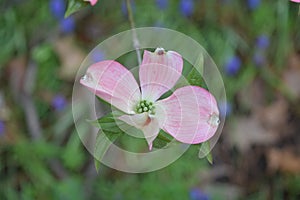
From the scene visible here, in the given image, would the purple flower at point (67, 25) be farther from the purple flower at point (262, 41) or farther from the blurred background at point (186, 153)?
the purple flower at point (262, 41)

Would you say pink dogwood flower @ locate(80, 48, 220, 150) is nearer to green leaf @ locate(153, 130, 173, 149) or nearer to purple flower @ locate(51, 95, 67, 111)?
green leaf @ locate(153, 130, 173, 149)

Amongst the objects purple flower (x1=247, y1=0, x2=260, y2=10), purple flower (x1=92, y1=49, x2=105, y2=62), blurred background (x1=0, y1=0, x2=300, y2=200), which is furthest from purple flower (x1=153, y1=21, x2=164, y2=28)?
purple flower (x1=247, y1=0, x2=260, y2=10)

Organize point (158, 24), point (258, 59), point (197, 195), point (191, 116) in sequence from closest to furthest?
point (191, 116), point (197, 195), point (158, 24), point (258, 59)

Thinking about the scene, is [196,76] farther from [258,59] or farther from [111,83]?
[258,59]

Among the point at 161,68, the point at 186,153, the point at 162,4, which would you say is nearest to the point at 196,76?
the point at 161,68

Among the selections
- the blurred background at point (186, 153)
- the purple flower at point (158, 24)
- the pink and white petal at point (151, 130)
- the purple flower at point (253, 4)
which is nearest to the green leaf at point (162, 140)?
the pink and white petal at point (151, 130)

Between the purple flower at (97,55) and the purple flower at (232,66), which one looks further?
the purple flower at (232,66)
